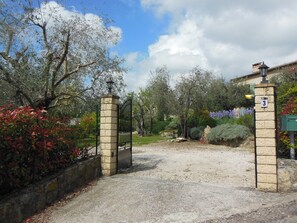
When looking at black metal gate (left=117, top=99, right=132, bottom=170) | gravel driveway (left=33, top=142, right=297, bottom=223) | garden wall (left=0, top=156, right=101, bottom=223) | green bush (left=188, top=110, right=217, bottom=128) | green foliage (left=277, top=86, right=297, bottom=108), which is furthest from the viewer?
green bush (left=188, top=110, right=217, bottom=128)

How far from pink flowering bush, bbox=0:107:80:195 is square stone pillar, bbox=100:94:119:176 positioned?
1.26m

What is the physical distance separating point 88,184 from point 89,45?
4.28 meters

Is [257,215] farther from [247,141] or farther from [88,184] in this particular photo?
[247,141]

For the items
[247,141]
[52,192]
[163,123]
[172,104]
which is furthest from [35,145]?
[163,123]

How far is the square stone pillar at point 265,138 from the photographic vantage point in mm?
5703

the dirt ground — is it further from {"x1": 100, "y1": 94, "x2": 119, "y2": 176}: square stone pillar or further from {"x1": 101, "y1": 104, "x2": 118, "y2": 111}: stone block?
{"x1": 101, "y1": 104, "x2": 118, "y2": 111}: stone block

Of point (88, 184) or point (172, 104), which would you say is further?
point (172, 104)

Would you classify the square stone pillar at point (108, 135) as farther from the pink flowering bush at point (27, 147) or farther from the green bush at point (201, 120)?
the green bush at point (201, 120)

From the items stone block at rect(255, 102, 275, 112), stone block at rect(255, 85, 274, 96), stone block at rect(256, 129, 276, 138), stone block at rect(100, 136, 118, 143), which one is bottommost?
stone block at rect(100, 136, 118, 143)

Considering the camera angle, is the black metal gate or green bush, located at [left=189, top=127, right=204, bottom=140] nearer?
the black metal gate

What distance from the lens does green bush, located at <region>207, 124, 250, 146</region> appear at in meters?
14.4

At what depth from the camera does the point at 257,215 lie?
431 centimetres

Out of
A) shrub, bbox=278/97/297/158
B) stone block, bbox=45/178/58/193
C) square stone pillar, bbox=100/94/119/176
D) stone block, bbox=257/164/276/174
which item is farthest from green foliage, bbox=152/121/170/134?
stone block, bbox=45/178/58/193

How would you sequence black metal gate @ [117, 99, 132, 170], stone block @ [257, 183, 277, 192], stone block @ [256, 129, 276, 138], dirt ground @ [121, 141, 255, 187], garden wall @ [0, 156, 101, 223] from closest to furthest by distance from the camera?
garden wall @ [0, 156, 101, 223]
stone block @ [257, 183, 277, 192]
stone block @ [256, 129, 276, 138]
dirt ground @ [121, 141, 255, 187]
black metal gate @ [117, 99, 132, 170]
